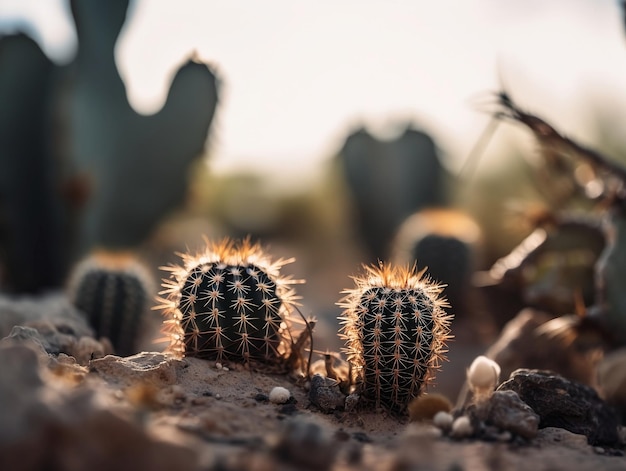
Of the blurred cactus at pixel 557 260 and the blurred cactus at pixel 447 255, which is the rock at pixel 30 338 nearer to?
the blurred cactus at pixel 557 260

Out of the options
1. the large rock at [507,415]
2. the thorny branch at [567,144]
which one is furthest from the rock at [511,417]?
the thorny branch at [567,144]

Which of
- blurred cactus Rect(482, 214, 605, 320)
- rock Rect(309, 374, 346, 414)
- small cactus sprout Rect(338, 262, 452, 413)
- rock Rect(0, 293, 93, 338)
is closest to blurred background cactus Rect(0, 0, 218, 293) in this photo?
rock Rect(0, 293, 93, 338)

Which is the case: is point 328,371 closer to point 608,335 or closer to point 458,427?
point 458,427

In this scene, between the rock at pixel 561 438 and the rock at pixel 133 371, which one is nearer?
the rock at pixel 561 438

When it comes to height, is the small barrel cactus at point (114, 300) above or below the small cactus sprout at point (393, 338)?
above

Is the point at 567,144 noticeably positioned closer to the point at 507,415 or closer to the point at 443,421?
the point at 507,415

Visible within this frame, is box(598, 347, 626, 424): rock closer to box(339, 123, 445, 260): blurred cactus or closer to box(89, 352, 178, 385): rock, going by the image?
box(89, 352, 178, 385): rock
